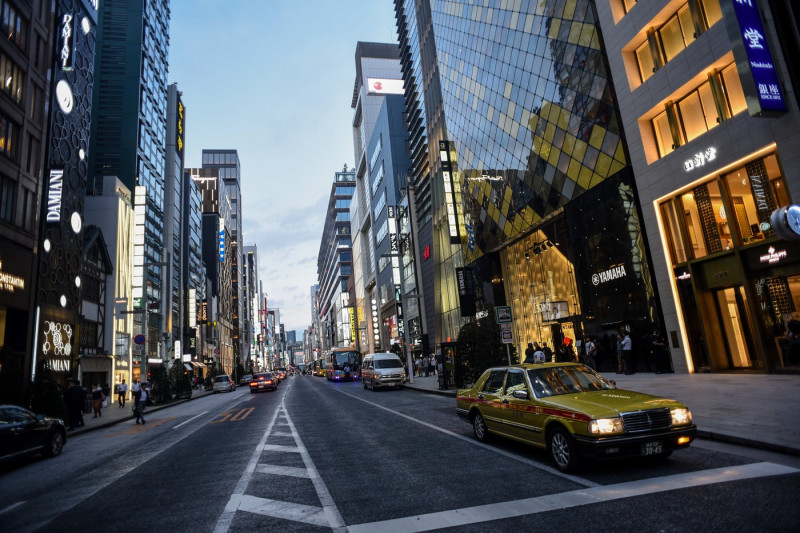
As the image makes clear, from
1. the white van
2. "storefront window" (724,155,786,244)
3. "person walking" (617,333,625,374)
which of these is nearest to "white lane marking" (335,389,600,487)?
"person walking" (617,333,625,374)

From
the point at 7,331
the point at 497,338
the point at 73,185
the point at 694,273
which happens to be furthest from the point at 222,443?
the point at 73,185

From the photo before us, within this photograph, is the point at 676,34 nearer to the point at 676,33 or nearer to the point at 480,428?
the point at 676,33

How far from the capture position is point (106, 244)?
43.0m

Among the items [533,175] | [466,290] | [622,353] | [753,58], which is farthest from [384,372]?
[753,58]

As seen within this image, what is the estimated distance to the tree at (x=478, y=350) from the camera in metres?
21.8

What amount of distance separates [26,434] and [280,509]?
9629mm

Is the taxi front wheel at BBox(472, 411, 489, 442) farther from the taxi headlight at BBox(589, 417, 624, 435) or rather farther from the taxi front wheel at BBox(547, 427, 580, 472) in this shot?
the taxi headlight at BBox(589, 417, 624, 435)

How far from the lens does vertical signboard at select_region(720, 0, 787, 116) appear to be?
13.5 metres

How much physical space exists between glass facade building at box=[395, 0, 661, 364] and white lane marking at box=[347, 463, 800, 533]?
15.1m

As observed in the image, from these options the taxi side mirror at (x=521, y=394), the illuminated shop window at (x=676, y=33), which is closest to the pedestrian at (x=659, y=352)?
the illuminated shop window at (x=676, y=33)

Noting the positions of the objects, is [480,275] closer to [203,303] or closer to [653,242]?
[653,242]

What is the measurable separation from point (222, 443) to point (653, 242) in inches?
696

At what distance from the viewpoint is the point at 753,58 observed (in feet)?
44.9

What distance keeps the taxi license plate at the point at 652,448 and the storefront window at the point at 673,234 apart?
14.6m
